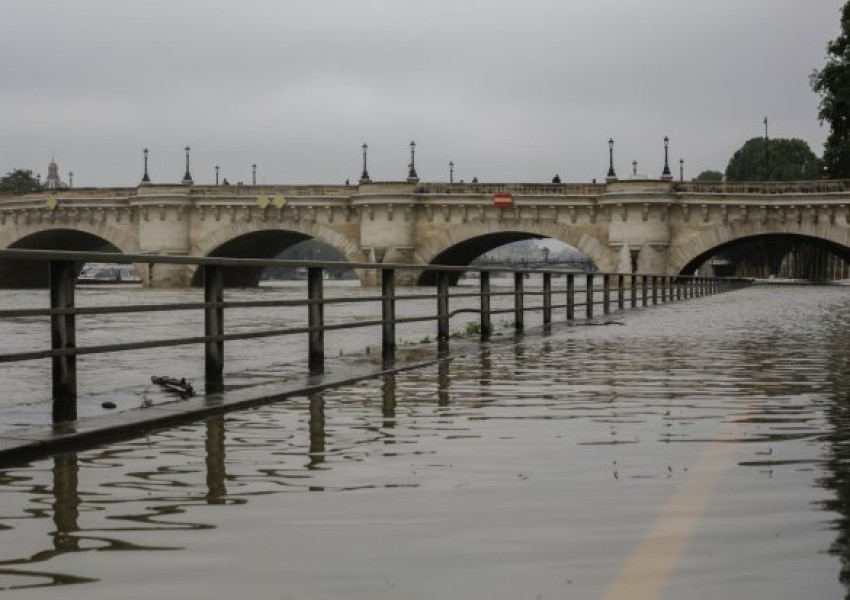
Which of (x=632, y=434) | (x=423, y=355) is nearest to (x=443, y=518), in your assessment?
(x=632, y=434)

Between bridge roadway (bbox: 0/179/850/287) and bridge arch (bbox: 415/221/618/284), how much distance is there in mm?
81

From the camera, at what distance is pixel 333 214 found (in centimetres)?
7700

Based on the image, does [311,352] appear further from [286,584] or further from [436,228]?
[436,228]

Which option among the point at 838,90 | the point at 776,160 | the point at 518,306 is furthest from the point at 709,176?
the point at 518,306

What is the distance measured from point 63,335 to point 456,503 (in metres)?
3.64

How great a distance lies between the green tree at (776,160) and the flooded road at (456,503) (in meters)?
109

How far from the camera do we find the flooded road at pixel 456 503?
13.3 ft

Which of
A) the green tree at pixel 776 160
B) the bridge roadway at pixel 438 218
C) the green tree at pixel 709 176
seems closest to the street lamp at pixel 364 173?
the bridge roadway at pixel 438 218

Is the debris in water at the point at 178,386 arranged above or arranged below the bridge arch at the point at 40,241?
below

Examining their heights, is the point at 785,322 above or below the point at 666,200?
below

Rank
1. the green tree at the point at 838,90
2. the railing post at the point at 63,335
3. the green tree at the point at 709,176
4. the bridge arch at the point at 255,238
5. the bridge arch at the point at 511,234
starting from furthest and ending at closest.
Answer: the green tree at the point at 709,176 < the bridge arch at the point at 255,238 < the bridge arch at the point at 511,234 < the green tree at the point at 838,90 < the railing post at the point at 63,335

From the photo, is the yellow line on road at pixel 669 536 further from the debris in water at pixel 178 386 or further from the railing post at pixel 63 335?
the debris in water at pixel 178 386

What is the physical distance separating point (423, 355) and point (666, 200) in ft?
189

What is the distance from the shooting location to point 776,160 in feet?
383
